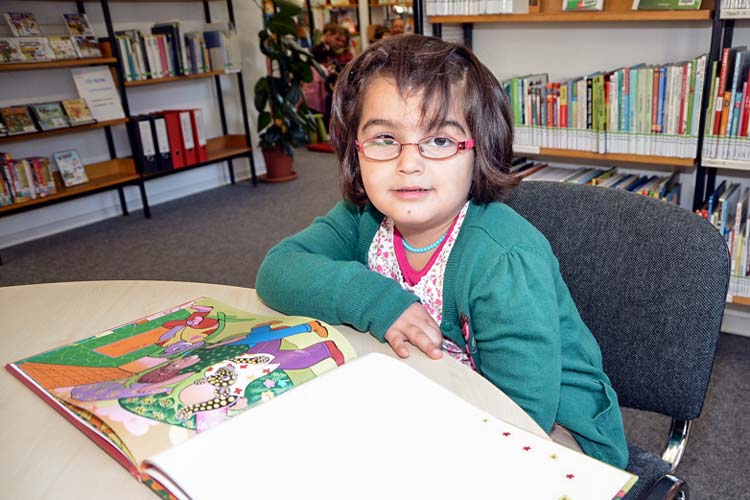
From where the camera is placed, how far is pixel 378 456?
0.54 m

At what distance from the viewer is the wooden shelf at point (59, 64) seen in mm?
3484

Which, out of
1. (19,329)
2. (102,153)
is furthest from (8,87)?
(19,329)

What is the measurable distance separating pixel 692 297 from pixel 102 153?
4.24 metres

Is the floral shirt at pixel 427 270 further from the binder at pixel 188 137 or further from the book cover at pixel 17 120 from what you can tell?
the binder at pixel 188 137

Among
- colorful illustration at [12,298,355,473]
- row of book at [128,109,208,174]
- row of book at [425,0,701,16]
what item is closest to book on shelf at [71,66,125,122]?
row of book at [128,109,208,174]

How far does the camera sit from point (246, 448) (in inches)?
21.8

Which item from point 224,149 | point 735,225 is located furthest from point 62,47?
point 735,225

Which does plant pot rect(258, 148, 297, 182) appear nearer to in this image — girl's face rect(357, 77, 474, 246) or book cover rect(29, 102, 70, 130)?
book cover rect(29, 102, 70, 130)

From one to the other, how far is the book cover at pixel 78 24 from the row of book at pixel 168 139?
0.60m

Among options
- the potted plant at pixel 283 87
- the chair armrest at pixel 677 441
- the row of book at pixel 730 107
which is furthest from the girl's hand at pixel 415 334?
the potted plant at pixel 283 87

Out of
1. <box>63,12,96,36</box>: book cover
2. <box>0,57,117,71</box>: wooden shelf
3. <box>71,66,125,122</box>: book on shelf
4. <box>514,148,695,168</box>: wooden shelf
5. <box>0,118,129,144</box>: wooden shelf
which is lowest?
<box>514,148,695,168</box>: wooden shelf

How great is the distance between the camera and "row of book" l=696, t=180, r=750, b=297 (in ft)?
6.97

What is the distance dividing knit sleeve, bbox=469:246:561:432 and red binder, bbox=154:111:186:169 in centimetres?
392

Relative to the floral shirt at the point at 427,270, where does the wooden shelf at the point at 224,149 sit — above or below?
below
